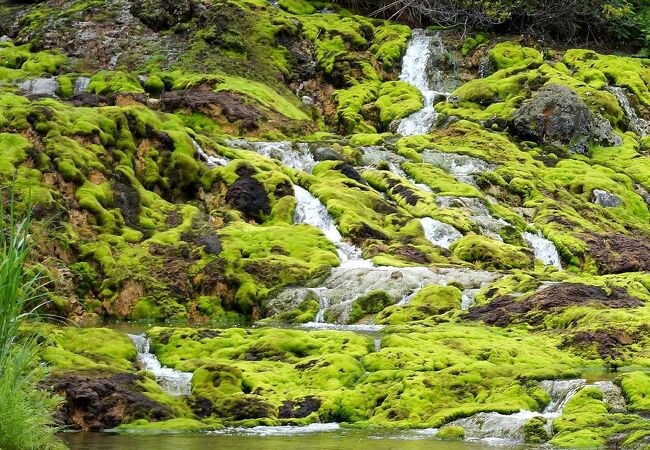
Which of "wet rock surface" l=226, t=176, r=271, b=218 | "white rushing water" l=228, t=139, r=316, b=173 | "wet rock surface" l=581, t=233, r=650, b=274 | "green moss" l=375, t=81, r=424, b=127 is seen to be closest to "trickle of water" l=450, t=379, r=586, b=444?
"wet rock surface" l=581, t=233, r=650, b=274

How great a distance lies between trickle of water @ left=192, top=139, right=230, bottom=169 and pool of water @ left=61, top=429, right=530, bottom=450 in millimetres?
20386

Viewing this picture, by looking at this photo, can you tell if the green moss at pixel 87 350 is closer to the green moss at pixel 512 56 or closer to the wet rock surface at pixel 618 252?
the wet rock surface at pixel 618 252

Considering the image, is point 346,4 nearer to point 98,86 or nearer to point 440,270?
point 98,86

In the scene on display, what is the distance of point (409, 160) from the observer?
41.3 meters

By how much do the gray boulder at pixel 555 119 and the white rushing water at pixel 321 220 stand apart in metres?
14.3

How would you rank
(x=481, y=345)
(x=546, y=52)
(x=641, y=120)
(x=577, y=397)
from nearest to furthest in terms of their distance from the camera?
(x=577, y=397) → (x=481, y=345) → (x=641, y=120) → (x=546, y=52)

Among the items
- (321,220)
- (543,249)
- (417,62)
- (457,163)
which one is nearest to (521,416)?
(321,220)

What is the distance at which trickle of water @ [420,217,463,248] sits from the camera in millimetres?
33969

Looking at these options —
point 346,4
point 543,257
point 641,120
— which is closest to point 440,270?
point 543,257

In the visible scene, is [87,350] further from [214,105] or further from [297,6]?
[297,6]

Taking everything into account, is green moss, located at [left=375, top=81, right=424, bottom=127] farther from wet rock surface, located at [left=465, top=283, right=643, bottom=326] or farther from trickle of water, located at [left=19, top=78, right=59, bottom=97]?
wet rock surface, located at [left=465, top=283, right=643, bottom=326]

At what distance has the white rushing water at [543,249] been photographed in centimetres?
3528

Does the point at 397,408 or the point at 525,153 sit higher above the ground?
the point at 397,408

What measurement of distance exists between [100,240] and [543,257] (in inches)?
610
